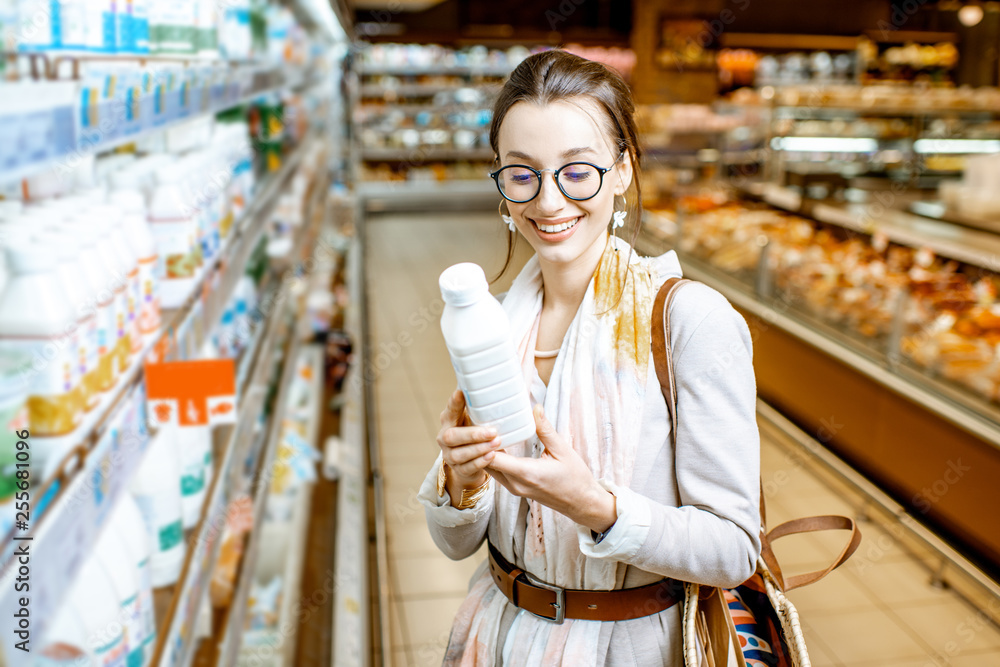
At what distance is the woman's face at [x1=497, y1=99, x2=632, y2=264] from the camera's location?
104 centimetres

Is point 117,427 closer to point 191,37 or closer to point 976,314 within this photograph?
point 191,37

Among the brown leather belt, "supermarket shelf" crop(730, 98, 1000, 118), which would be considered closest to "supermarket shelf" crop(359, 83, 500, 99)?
"supermarket shelf" crop(730, 98, 1000, 118)

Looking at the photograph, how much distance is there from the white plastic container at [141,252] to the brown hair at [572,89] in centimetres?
71

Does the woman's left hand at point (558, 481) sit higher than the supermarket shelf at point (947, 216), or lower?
lower

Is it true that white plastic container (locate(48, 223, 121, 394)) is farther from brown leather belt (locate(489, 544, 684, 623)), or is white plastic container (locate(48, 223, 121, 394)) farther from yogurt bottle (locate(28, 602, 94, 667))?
brown leather belt (locate(489, 544, 684, 623))

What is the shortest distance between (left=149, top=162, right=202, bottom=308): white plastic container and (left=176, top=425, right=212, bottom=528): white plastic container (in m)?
0.27

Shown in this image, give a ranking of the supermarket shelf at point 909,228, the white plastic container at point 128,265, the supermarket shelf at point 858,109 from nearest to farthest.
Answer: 1. the white plastic container at point 128,265
2. the supermarket shelf at point 909,228
3. the supermarket shelf at point 858,109

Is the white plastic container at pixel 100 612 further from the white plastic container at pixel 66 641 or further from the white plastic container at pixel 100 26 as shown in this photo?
the white plastic container at pixel 100 26

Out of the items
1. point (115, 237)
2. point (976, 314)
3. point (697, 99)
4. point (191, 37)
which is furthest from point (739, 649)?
point (697, 99)

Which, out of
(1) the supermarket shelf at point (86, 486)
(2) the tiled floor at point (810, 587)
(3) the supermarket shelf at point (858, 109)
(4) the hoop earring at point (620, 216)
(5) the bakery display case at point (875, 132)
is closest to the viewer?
(1) the supermarket shelf at point (86, 486)

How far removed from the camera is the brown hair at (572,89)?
3.45 ft

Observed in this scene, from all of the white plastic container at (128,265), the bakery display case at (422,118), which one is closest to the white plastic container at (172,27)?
the white plastic container at (128,265)

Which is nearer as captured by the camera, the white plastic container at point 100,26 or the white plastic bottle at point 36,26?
the white plastic bottle at point 36,26

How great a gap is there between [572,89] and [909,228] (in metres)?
3.89
